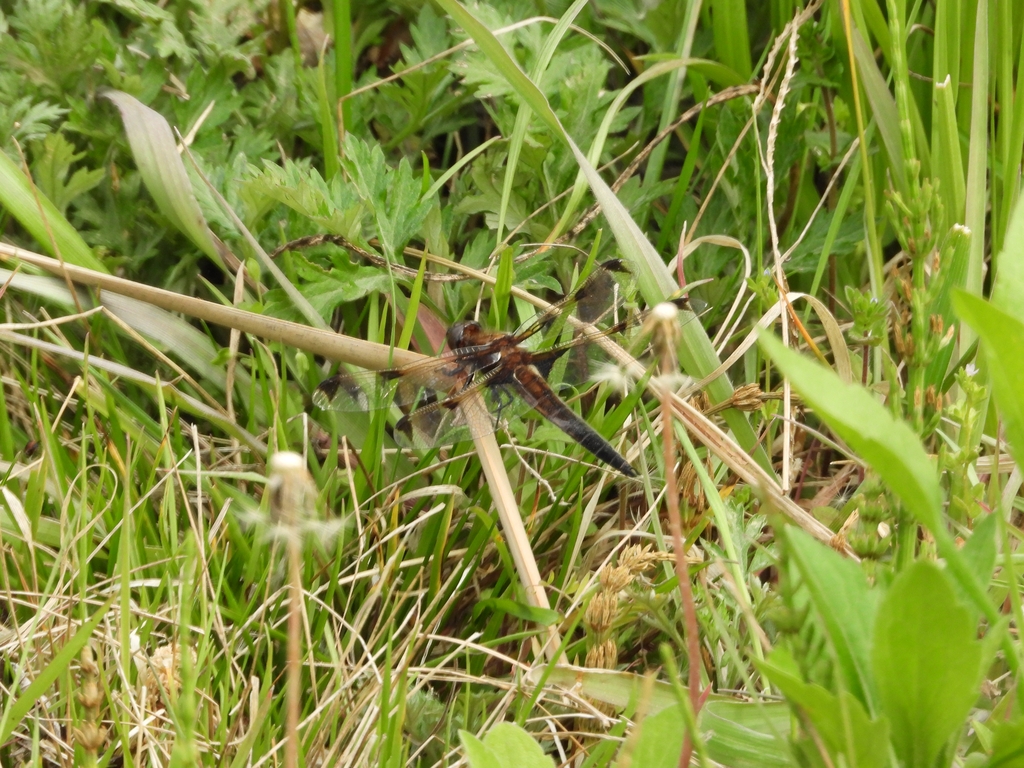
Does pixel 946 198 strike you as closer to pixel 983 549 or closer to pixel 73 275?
pixel 983 549

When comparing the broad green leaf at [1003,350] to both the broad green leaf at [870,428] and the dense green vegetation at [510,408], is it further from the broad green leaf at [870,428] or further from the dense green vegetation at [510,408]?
the broad green leaf at [870,428]

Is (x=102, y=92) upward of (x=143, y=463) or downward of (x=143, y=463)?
upward

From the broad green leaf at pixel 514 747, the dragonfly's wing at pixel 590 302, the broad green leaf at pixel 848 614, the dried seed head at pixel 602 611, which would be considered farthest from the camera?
the dragonfly's wing at pixel 590 302

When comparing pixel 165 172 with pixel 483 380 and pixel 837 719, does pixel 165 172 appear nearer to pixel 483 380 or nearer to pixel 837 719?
pixel 483 380

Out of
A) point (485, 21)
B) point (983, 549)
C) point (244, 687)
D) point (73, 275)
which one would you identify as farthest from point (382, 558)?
point (485, 21)

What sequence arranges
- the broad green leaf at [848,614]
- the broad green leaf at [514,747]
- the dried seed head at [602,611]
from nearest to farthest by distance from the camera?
the broad green leaf at [848,614] < the broad green leaf at [514,747] < the dried seed head at [602,611]

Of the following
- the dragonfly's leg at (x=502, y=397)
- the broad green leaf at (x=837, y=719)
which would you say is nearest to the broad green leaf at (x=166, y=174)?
the dragonfly's leg at (x=502, y=397)

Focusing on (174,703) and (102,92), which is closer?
(174,703)
